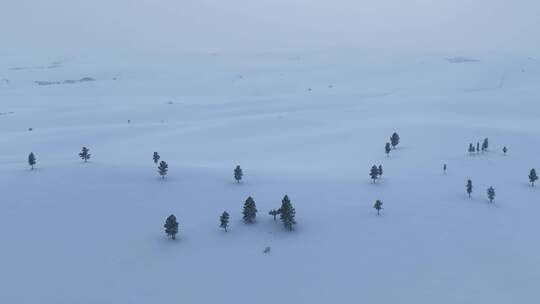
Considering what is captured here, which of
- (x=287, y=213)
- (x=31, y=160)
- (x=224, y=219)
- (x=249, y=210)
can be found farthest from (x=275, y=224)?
(x=31, y=160)

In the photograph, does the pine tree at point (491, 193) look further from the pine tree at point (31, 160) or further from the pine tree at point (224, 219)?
the pine tree at point (31, 160)

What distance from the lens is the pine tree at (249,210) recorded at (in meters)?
72.5

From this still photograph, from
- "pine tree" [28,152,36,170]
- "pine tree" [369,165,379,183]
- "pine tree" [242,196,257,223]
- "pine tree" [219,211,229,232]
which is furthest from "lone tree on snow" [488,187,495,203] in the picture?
"pine tree" [28,152,36,170]

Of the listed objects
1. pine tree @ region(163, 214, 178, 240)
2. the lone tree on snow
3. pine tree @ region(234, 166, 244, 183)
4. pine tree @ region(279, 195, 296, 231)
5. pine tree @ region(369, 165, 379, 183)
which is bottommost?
pine tree @ region(163, 214, 178, 240)

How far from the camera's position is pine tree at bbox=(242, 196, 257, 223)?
72.5 meters

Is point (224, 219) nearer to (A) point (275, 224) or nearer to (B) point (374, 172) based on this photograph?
(A) point (275, 224)

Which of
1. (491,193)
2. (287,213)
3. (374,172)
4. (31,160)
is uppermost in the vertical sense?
(374,172)

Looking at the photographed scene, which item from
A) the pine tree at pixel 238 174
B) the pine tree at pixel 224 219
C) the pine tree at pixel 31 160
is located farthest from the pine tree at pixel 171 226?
the pine tree at pixel 31 160

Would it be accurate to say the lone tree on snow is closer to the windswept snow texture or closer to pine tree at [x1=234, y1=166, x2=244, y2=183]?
the windswept snow texture

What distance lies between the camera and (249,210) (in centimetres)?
7262

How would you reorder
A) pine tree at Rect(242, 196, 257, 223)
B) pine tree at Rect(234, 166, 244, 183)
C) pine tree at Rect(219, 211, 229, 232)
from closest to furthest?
pine tree at Rect(219, 211, 229, 232) → pine tree at Rect(242, 196, 257, 223) → pine tree at Rect(234, 166, 244, 183)

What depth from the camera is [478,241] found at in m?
70.7

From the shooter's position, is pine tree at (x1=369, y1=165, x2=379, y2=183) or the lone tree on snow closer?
the lone tree on snow

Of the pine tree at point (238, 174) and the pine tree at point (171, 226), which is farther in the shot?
the pine tree at point (238, 174)
